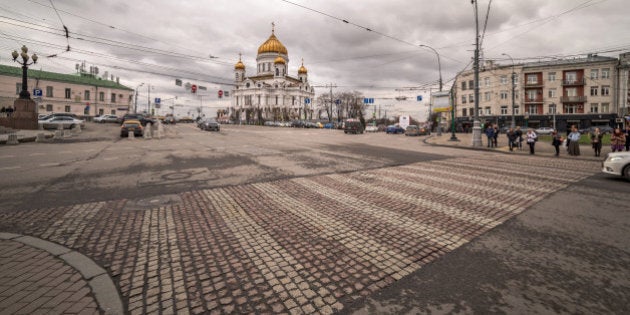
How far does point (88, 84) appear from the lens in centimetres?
6900

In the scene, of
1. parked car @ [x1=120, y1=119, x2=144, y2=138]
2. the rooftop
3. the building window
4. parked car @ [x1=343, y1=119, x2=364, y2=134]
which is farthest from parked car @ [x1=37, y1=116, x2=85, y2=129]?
the building window

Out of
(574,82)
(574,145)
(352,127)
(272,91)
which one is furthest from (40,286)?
(272,91)

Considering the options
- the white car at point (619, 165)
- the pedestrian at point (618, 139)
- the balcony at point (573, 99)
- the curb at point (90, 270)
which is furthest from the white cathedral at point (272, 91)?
the curb at point (90, 270)

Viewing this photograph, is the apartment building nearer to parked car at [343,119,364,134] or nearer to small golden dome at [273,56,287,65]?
parked car at [343,119,364,134]

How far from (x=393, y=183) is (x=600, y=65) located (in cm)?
6898

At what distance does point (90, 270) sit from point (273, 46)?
97.3 m

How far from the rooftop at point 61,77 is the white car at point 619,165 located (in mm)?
88326

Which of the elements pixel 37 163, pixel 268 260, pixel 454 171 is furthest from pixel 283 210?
pixel 37 163

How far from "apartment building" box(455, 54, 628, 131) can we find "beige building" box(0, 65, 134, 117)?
88.0 metres

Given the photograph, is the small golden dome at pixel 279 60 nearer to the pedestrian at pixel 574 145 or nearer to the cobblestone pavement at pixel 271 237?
the pedestrian at pixel 574 145

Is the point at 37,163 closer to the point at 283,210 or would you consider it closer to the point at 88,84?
the point at 283,210

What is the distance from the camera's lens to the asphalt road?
2697 millimetres

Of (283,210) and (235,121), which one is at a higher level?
(235,121)

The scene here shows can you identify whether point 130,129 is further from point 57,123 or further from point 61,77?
point 61,77
